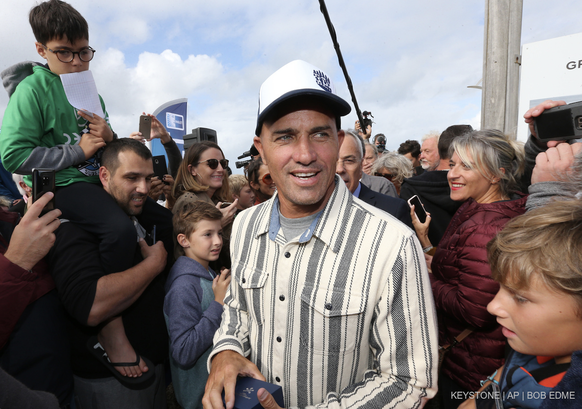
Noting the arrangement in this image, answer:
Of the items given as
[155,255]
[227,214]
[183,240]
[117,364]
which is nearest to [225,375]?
[117,364]

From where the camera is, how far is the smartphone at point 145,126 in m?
3.60

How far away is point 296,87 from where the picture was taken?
4.24ft

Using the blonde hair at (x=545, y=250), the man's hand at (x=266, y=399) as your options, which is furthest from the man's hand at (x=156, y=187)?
the blonde hair at (x=545, y=250)

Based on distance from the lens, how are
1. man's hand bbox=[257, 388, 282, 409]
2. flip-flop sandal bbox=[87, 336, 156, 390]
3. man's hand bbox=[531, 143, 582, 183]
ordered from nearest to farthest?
man's hand bbox=[257, 388, 282, 409] → man's hand bbox=[531, 143, 582, 183] → flip-flop sandal bbox=[87, 336, 156, 390]

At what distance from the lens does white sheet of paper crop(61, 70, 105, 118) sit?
210 centimetres

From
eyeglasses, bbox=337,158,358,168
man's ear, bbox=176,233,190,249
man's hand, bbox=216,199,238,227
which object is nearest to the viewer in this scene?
man's ear, bbox=176,233,190,249

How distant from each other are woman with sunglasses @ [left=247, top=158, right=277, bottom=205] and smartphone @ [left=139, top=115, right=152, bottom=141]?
1.25 metres

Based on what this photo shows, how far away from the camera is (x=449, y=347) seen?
2123 millimetres

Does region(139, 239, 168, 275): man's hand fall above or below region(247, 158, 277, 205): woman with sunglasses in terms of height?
below

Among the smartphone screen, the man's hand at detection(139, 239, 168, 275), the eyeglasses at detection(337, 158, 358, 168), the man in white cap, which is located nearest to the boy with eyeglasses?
the man's hand at detection(139, 239, 168, 275)

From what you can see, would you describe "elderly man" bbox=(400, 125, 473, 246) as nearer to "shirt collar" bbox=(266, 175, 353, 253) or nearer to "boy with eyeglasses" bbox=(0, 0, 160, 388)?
"shirt collar" bbox=(266, 175, 353, 253)

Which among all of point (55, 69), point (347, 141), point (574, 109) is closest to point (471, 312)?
point (574, 109)

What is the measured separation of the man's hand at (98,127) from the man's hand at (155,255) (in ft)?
2.48

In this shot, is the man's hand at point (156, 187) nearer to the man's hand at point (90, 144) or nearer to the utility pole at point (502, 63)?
the man's hand at point (90, 144)
